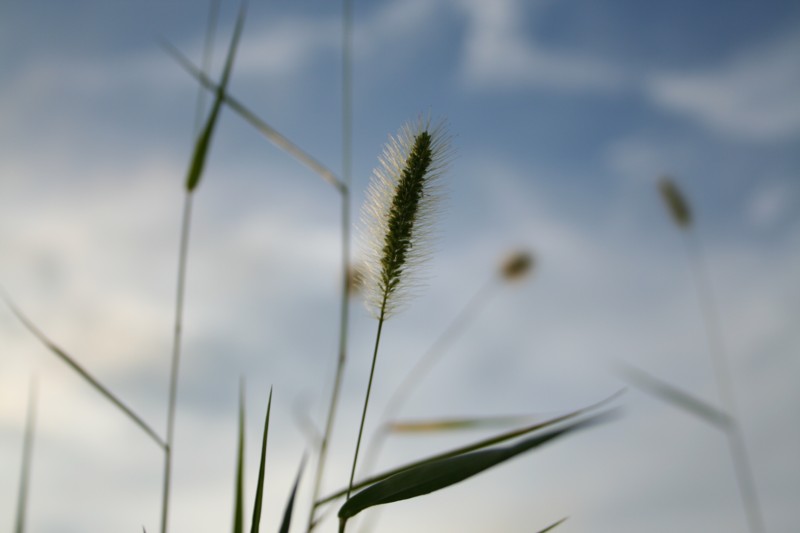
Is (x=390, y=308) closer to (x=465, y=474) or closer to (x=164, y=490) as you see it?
(x=465, y=474)

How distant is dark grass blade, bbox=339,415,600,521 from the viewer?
83cm

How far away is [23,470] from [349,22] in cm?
119

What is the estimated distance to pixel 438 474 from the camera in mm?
845

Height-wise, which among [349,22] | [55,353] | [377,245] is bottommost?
[55,353]

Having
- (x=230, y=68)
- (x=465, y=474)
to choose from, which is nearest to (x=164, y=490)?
(x=465, y=474)

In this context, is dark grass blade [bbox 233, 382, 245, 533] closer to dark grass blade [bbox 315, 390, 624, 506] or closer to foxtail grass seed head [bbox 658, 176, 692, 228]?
dark grass blade [bbox 315, 390, 624, 506]

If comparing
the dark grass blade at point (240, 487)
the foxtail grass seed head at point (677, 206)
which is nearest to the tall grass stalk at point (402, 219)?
the dark grass blade at point (240, 487)

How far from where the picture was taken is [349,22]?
4.35 ft

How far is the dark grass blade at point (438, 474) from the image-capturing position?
0.83 meters

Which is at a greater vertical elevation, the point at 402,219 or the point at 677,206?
the point at 677,206

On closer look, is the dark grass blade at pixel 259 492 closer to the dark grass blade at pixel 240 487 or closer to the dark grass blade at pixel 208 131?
the dark grass blade at pixel 240 487

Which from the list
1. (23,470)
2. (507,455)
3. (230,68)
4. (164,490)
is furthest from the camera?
(23,470)

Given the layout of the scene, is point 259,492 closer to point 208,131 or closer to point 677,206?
point 208,131

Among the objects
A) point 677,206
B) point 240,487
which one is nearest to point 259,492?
point 240,487
